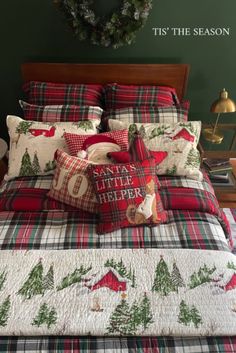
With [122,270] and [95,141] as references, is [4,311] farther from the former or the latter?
[95,141]

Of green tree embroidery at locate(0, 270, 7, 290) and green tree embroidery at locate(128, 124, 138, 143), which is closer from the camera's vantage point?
green tree embroidery at locate(0, 270, 7, 290)

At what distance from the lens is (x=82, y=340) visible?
1.02 meters

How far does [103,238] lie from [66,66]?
53.4 inches

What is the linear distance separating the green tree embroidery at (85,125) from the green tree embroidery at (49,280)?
0.91m

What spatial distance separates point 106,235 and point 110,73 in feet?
4.23

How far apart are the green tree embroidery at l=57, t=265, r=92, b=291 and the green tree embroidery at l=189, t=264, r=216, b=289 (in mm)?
404

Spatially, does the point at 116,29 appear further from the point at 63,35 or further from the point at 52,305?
the point at 52,305

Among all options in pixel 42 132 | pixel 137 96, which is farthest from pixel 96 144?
pixel 137 96

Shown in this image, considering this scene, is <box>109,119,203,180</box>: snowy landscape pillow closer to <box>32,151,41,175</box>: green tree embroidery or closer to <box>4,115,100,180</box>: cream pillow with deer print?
<box>4,115,100,180</box>: cream pillow with deer print

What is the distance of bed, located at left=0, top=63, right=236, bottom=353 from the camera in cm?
101

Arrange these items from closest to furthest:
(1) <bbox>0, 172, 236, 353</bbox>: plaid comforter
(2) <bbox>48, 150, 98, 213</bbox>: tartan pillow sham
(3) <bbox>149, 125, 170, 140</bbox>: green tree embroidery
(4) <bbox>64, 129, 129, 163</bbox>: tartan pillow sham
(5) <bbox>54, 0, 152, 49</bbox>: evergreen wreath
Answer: (1) <bbox>0, 172, 236, 353</bbox>: plaid comforter → (2) <bbox>48, 150, 98, 213</bbox>: tartan pillow sham → (4) <bbox>64, 129, 129, 163</bbox>: tartan pillow sham → (3) <bbox>149, 125, 170, 140</bbox>: green tree embroidery → (5) <bbox>54, 0, 152, 49</bbox>: evergreen wreath

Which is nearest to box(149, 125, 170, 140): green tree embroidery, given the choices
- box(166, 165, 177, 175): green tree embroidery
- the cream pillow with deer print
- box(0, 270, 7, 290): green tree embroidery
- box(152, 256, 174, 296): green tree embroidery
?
box(166, 165, 177, 175): green tree embroidery

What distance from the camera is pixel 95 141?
5.55 ft

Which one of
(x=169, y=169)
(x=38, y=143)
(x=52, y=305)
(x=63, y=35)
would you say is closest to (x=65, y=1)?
(x=63, y=35)
